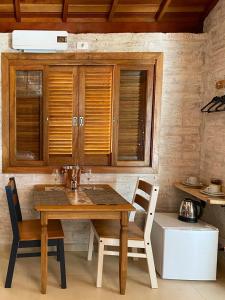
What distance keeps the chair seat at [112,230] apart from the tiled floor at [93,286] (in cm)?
41

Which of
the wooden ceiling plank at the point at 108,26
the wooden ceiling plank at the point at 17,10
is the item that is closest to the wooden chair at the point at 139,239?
the wooden ceiling plank at the point at 108,26

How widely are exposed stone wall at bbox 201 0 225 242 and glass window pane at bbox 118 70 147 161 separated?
0.64 metres

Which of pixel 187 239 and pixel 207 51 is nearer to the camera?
pixel 187 239

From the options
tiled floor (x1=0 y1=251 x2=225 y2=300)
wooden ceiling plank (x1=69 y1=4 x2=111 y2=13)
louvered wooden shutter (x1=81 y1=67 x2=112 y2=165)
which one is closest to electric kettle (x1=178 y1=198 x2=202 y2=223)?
tiled floor (x1=0 y1=251 x2=225 y2=300)

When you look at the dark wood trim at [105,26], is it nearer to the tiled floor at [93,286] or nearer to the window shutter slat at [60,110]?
the window shutter slat at [60,110]

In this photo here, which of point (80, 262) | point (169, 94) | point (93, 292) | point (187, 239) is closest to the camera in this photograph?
point (93, 292)

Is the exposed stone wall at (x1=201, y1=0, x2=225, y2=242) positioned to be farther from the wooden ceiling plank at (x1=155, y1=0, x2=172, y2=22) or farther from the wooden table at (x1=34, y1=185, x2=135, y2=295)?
the wooden table at (x1=34, y1=185, x2=135, y2=295)

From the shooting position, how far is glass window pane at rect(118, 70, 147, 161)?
328 cm

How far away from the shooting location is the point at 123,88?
129 inches

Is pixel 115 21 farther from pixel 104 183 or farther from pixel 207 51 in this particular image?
pixel 104 183

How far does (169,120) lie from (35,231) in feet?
5.61

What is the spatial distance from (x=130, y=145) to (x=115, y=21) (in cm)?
127

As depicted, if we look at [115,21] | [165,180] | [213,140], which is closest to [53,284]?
[165,180]

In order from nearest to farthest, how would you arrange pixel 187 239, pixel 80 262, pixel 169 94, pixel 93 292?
pixel 93 292 → pixel 187 239 → pixel 80 262 → pixel 169 94
